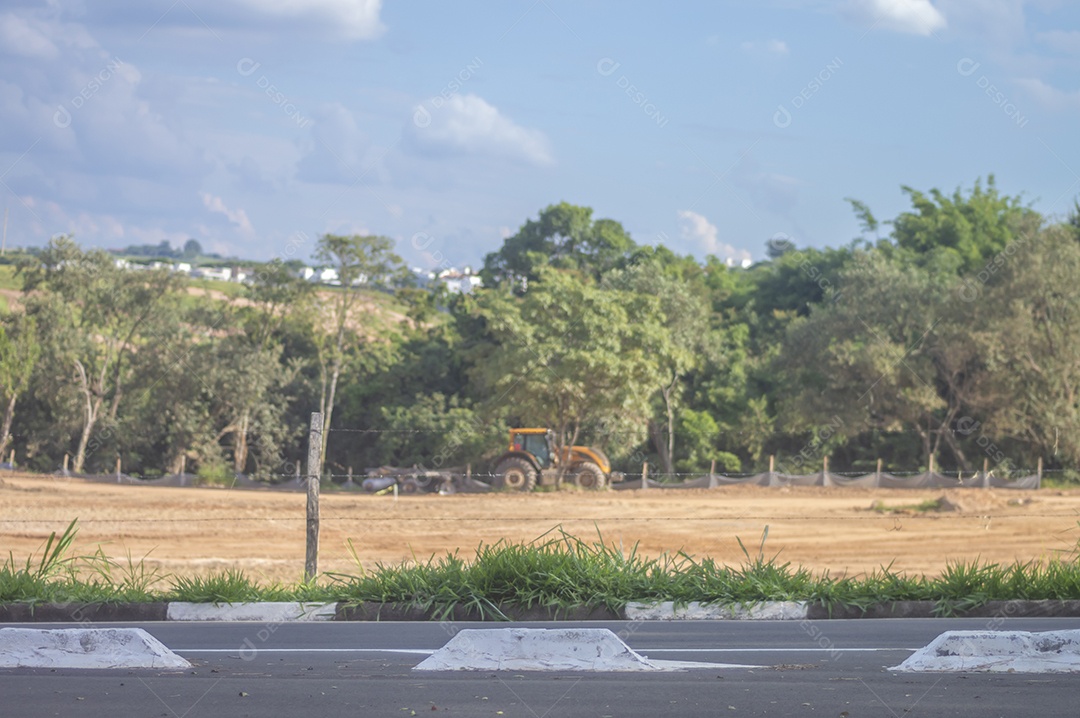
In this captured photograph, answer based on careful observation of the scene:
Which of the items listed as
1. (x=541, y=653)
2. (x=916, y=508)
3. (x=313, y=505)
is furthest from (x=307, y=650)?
(x=916, y=508)

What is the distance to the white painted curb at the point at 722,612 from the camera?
943cm

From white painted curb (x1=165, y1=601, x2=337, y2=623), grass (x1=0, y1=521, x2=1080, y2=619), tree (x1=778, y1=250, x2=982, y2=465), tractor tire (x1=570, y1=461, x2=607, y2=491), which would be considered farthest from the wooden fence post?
tree (x1=778, y1=250, x2=982, y2=465)

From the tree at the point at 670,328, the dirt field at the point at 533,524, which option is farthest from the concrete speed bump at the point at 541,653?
the tree at the point at 670,328

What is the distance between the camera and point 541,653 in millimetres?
6758

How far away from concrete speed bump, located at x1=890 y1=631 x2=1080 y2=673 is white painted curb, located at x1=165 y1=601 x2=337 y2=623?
4.97 m

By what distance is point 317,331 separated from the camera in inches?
1971

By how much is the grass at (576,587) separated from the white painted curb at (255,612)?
4.8 inches

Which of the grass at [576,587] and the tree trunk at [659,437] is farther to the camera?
the tree trunk at [659,437]

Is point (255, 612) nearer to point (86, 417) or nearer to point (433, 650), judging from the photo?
point (433, 650)

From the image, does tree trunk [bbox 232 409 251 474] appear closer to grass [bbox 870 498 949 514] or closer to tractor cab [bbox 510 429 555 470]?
tractor cab [bbox 510 429 555 470]

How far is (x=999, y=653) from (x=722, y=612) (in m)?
3.15

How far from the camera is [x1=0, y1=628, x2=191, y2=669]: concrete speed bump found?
22.5 ft

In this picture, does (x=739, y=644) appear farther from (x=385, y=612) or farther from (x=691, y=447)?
(x=691, y=447)

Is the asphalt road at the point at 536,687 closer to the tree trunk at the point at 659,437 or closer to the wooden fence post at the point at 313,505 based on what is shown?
the wooden fence post at the point at 313,505
